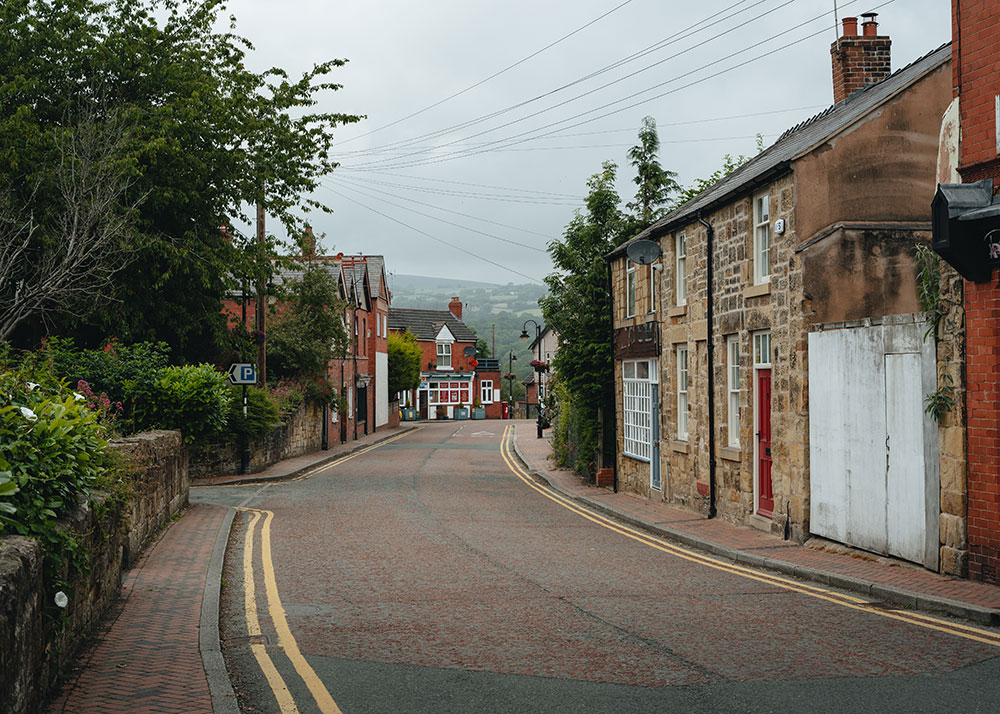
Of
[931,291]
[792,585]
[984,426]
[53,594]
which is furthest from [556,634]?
[931,291]

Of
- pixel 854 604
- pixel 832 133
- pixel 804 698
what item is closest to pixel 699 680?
pixel 804 698

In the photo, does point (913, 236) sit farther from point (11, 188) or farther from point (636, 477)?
point (11, 188)

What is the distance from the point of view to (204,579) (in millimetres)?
10742

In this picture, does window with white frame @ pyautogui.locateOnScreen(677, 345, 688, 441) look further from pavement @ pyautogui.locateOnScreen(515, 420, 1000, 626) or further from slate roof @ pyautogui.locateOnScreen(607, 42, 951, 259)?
slate roof @ pyautogui.locateOnScreen(607, 42, 951, 259)

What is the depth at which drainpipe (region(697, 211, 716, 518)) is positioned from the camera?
55.8 ft

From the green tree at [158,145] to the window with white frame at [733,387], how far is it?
48.3ft

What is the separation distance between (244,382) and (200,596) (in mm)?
17540

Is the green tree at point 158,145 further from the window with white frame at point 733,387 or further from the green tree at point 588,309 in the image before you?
the window with white frame at point 733,387

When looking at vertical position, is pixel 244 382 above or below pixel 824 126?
below

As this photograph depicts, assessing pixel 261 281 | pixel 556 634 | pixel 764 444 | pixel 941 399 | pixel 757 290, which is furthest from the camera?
pixel 261 281

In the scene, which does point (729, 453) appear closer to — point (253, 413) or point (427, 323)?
point (253, 413)

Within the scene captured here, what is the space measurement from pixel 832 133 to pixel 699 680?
29.9 feet

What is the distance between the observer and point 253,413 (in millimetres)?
27734

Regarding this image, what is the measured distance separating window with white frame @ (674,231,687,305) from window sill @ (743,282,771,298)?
3.88 meters
